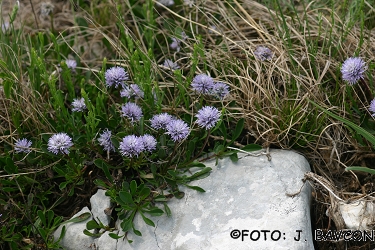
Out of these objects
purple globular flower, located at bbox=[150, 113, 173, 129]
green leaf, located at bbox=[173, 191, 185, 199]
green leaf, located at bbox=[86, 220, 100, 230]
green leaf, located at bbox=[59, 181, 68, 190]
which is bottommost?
green leaf, located at bbox=[86, 220, 100, 230]

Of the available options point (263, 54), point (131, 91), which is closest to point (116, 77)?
point (131, 91)

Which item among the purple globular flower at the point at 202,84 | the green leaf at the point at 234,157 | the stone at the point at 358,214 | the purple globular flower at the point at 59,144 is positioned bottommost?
the stone at the point at 358,214

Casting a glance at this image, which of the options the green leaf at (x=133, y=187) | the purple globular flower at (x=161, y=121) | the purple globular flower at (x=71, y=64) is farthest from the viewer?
the purple globular flower at (x=71, y=64)

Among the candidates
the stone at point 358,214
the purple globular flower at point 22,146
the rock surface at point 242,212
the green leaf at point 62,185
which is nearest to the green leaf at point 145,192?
the rock surface at point 242,212

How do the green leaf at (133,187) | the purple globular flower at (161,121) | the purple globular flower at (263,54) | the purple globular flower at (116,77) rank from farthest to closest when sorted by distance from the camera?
1. the purple globular flower at (263,54)
2. the purple globular flower at (116,77)
3. the purple globular flower at (161,121)
4. the green leaf at (133,187)

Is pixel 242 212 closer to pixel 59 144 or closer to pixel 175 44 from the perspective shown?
pixel 59 144

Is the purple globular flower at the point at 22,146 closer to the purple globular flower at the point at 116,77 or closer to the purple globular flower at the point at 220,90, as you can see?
the purple globular flower at the point at 116,77

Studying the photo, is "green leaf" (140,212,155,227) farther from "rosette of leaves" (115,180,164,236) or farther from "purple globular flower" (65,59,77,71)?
"purple globular flower" (65,59,77,71)

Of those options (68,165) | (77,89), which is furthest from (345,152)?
(77,89)

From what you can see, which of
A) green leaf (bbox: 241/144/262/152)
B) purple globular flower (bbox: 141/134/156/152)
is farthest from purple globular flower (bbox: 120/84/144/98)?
green leaf (bbox: 241/144/262/152)
